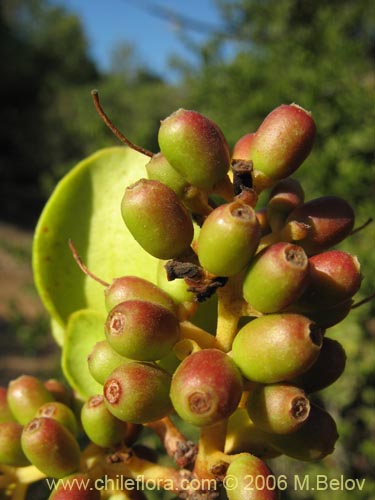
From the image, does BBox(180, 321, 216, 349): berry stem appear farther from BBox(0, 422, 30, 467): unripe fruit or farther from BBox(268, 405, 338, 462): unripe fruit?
BBox(0, 422, 30, 467): unripe fruit

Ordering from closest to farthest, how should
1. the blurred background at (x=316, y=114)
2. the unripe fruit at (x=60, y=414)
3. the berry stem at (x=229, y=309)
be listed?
the berry stem at (x=229, y=309), the unripe fruit at (x=60, y=414), the blurred background at (x=316, y=114)

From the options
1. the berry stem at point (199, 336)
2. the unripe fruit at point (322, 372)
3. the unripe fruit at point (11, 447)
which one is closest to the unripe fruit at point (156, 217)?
the berry stem at point (199, 336)

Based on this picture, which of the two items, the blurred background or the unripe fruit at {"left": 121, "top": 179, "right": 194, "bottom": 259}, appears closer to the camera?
the unripe fruit at {"left": 121, "top": 179, "right": 194, "bottom": 259}

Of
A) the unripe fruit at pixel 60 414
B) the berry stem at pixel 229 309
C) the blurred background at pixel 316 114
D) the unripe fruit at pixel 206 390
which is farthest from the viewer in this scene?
the blurred background at pixel 316 114

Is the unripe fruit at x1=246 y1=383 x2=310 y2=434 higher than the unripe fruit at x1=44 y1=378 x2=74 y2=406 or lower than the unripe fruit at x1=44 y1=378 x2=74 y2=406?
higher

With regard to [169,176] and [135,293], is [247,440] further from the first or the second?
[169,176]

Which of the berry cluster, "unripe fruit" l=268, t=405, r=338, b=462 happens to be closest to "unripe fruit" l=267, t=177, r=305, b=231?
the berry cluster

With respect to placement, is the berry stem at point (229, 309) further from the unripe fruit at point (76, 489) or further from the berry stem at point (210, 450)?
the unripe fruit at point (76, 489)
